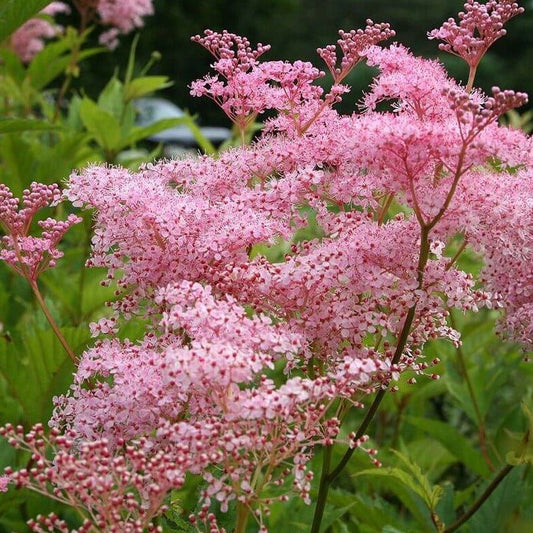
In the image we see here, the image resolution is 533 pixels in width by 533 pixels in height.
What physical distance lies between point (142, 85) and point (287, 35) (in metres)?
23.9

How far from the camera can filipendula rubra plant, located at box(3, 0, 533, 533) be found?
4.76ft

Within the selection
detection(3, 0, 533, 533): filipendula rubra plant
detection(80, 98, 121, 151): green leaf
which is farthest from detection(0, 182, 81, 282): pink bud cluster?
detection(80, 98, 121, 151): green leaf

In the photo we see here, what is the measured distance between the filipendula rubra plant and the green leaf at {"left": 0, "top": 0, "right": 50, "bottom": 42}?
0.68 metres

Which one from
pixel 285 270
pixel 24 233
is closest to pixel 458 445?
pixel 285 270

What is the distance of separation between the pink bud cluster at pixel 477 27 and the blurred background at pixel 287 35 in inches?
396

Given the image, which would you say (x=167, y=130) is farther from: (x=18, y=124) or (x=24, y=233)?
(x=24, y=233)

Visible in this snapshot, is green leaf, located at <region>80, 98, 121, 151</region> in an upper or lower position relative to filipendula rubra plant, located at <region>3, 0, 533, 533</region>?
lower

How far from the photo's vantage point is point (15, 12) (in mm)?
2502

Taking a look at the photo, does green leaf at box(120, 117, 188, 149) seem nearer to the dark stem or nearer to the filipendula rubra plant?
the filipendula rubra plant

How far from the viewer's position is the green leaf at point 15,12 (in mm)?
2479

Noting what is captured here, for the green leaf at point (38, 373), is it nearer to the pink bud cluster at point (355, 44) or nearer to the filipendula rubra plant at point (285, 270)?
the filipendula rubra plant at point (285, 270)

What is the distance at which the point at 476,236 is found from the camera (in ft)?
5.98

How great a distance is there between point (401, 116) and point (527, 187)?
1.07 ft

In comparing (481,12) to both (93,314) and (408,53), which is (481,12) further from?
(93,314)
